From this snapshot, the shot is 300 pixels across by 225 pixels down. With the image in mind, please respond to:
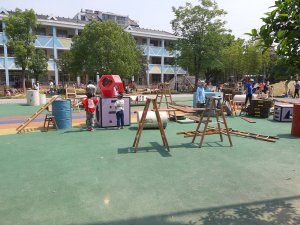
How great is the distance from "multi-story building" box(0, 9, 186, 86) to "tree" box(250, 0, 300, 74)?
108 ft

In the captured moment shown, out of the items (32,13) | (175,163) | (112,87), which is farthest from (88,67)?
(175,163)

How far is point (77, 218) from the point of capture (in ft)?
13.7

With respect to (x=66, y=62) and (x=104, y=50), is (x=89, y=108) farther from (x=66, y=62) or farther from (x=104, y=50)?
(x=66, y=62)

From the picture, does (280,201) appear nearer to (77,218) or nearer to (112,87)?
(77,218)

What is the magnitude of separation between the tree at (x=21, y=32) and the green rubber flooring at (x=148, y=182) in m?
22.6

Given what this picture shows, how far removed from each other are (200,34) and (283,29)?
35914mm

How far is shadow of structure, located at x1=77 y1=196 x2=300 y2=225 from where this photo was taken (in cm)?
405


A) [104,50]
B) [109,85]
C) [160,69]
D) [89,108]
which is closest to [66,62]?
[104,50]

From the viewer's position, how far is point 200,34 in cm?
3744

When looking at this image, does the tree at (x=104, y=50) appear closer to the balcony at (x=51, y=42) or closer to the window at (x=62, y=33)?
the balcony at (x=51, y=42)

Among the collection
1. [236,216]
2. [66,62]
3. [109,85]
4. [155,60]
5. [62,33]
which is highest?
[62,33]

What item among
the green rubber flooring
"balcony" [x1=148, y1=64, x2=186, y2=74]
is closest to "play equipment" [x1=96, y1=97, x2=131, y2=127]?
the green rubber flooring

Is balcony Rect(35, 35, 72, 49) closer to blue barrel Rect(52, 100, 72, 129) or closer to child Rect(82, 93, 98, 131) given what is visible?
blue barrel Rect(52, 100, 72, 129)

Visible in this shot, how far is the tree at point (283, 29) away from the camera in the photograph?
9.91 ft
